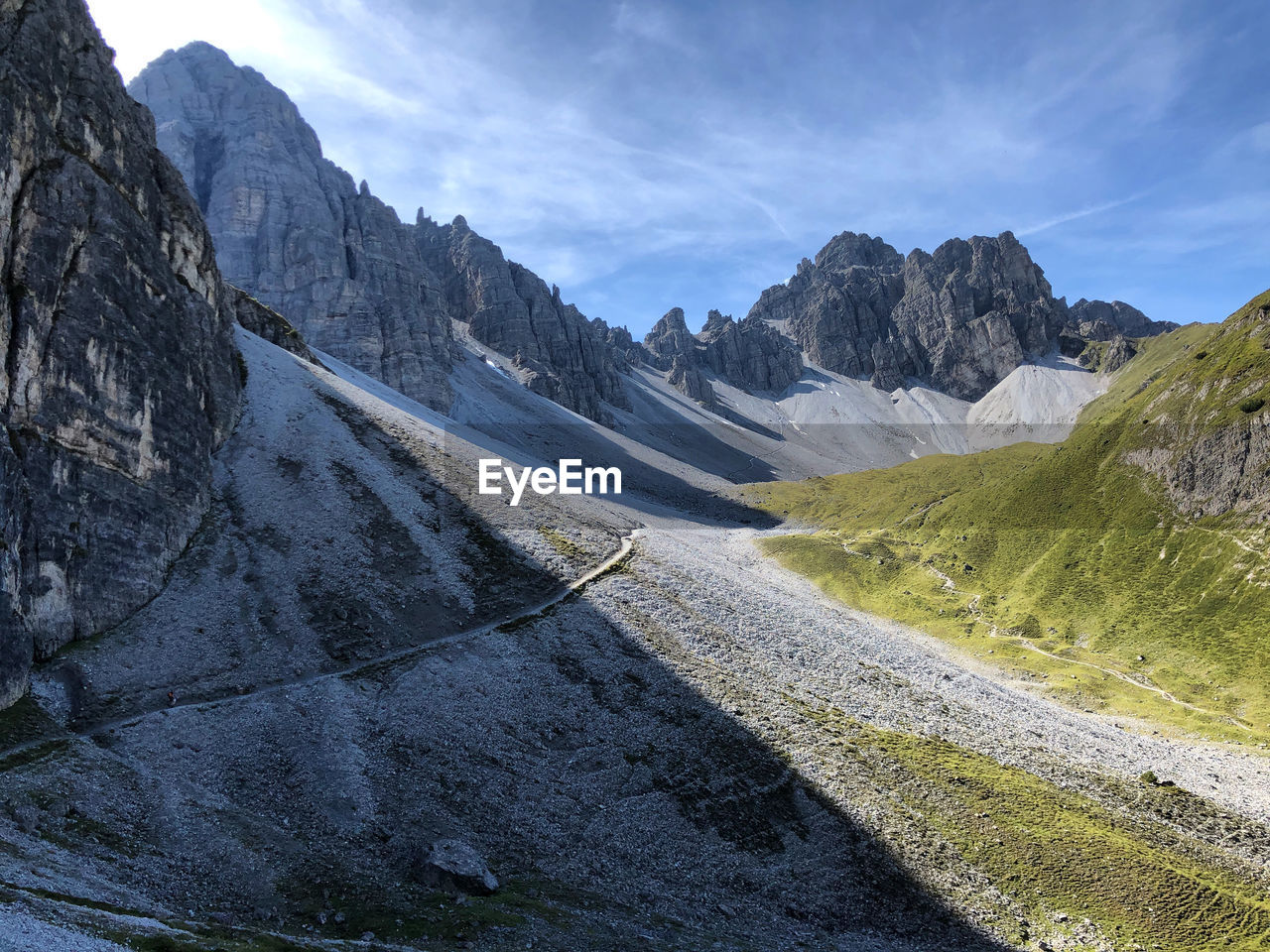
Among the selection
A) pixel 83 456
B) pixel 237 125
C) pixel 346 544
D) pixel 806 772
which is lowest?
pixel 806 772

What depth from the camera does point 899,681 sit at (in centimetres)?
5397

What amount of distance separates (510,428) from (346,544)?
109769 mm

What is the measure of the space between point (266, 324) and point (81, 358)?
6016 centimetres

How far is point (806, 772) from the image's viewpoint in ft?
128

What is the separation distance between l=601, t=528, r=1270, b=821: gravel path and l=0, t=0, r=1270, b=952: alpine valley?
40 cm

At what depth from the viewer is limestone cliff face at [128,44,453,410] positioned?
163m

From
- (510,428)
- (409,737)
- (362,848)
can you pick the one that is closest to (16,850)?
(362,848)

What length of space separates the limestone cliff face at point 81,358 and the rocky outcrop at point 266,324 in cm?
3909

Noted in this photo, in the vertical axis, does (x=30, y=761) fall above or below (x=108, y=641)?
below

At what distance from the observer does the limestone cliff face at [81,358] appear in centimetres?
4116

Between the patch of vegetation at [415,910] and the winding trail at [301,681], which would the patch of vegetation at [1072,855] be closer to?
the patch of vegetation at [415,910]

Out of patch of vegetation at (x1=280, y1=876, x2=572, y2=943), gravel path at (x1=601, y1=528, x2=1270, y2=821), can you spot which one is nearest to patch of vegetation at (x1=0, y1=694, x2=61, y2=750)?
patch of vegetation at (x1=280, y1=876, x2=572, y2=943)

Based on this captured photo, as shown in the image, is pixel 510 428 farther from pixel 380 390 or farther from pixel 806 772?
pixel 806 772

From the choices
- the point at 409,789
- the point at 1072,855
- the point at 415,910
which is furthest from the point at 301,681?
the point at 1072,855
